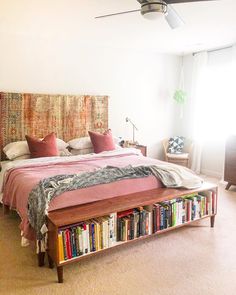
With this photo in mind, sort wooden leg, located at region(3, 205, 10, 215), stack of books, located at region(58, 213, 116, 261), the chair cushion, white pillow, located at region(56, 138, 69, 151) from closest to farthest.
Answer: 1. stack of books, located at region(58, 213, 116, 261)
2. wooden leg, located at region(3, 205, 10, 215)
3. white pillow, located at region(56, 138, 69, 151)
4. the chair cushion

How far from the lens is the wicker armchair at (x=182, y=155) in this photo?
202 inches

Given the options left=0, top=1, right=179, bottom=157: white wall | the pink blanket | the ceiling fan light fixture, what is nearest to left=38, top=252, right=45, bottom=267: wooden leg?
the pink blanket

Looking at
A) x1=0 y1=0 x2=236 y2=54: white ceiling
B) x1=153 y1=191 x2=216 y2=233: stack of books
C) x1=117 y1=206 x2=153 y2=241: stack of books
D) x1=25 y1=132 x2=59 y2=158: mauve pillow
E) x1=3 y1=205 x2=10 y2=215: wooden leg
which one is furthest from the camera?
x1=25 y1=132 x2=59 y2=158: mauve pillow

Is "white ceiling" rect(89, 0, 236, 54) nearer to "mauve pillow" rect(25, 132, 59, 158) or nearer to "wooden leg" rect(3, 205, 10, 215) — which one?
"mauve pillow" rect(25, 132, 59, 158)

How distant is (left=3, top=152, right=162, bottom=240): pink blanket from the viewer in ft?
7.73

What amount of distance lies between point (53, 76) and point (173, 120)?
2653 millimetres

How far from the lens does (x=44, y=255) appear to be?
2.35 meters

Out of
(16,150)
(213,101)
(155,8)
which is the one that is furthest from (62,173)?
(213,101)

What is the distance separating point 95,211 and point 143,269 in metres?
0.61

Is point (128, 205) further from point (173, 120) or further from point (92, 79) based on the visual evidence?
point (173, 120)

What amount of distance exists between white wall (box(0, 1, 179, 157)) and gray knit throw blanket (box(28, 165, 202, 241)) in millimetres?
1836

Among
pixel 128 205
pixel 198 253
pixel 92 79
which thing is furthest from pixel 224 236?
pixel 92 79

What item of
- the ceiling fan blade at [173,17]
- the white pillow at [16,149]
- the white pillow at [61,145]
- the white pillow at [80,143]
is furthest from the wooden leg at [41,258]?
the ceiling fan blade at [173,17]

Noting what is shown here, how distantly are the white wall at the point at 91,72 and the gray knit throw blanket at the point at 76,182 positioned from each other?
184 centimetres
